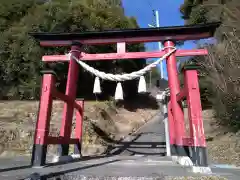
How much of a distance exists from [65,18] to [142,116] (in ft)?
29.8

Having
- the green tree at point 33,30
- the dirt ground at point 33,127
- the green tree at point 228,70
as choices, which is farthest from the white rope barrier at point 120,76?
the green tree at point 33,30

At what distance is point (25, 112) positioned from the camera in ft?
32.4

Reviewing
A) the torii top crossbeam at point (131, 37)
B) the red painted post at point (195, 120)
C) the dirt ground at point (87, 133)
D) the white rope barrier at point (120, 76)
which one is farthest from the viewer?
the dirt ground at point (87, 133)

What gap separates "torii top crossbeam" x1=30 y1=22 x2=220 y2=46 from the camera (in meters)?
6.46

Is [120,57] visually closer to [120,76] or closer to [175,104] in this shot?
[120,76]

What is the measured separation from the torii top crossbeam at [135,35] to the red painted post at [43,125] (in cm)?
226

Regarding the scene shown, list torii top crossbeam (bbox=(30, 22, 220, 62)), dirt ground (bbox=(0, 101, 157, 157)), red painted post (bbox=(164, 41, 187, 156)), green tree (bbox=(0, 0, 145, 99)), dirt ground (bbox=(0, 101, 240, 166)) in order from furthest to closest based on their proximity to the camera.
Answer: green tree (bbox=(0, 0, 145, 99)) → dirt ground (bbox=(0, 101, 157, 157)) → dirt ground (bbox=(0, 101, 240, 166)) → torii top crossbeam (bbox=(30, 22, 220, 62)) → red painted post (bbox=(164, 41, 187, 156))

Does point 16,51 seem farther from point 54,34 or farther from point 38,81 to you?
point 54,34

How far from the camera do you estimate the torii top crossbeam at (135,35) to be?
646cm

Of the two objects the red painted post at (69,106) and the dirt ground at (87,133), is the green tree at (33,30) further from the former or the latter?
the red painted post at (69,106)

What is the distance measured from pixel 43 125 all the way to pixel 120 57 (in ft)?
9.97

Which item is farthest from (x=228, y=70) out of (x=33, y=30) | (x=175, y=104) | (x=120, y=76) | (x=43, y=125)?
(x=33, y=30)

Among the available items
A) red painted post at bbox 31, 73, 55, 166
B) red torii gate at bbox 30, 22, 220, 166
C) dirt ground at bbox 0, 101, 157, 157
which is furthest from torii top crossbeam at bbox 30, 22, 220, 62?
dirt ground at bbox 0, 101, 157, 157

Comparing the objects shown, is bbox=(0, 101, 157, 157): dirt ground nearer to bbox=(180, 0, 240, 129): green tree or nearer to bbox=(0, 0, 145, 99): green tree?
bbox=(0, 0, 145, 99): green tree
